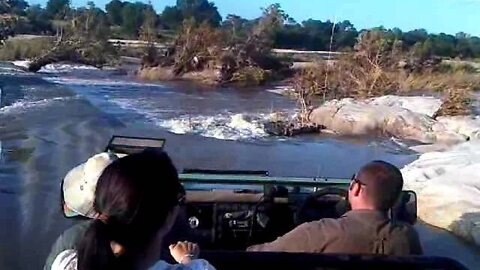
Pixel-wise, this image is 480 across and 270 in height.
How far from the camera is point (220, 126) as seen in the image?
50.2 ft

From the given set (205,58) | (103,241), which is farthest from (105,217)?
(205,58)

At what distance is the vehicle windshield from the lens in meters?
5.27

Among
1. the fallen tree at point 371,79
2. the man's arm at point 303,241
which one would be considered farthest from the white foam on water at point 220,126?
the man's arm at point 303,241

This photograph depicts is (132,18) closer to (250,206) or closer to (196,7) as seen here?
(196,7)

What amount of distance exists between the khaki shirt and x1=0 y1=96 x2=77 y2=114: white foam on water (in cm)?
1290

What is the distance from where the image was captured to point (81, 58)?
96.8 feet

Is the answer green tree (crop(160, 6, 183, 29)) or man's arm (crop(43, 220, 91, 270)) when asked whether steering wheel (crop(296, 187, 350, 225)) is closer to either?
man's arm (crop(43, 220, 91, 270))

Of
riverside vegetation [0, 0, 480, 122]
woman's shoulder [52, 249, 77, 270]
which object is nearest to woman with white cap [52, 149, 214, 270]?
woman's shoulder [52, 249, 77, 270]

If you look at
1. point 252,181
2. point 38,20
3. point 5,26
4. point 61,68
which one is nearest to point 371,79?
point 5,26

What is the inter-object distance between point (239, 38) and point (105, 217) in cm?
2649

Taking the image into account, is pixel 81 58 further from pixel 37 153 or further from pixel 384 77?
pixel 37 153

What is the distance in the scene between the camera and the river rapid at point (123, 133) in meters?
7.58

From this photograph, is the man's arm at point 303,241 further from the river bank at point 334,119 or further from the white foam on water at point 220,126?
the white foam on water at point 220,126

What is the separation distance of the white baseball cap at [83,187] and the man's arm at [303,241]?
752 mm
